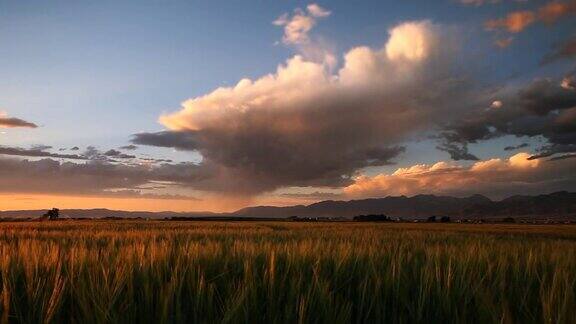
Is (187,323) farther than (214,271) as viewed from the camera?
No

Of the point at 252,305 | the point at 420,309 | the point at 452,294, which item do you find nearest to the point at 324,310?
the point at 252,305

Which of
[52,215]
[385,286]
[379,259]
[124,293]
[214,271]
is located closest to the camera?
[124,293]

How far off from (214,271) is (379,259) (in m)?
1.49

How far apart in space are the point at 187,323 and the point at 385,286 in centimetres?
125

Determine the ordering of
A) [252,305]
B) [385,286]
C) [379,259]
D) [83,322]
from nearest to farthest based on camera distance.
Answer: [83,322] < [252,305] < [385,286] < [379,259]

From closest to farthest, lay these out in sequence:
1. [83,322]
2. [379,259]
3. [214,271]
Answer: [83,322], [214,271], [379,259]

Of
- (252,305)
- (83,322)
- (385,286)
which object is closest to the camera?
(83,322)

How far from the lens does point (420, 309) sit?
2535 millimetres

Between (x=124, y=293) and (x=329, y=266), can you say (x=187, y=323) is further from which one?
(x=329, y=266)

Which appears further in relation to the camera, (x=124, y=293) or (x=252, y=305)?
(x=124, y=293)

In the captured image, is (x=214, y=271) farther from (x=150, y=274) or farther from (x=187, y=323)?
(x=187, y=323)

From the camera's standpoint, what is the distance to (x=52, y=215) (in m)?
65.1

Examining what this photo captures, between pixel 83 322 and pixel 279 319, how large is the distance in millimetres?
880

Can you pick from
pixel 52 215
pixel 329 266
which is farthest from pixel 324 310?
pixel 52 215
